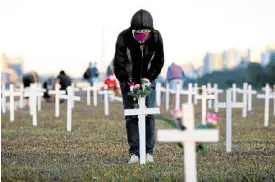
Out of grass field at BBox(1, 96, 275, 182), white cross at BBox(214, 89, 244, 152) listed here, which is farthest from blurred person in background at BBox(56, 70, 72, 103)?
white cross at BBox(214, 89, 244, 152)

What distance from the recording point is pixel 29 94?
24.0 m

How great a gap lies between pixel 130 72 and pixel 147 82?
0.42 meters

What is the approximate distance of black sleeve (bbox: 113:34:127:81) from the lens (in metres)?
12.1

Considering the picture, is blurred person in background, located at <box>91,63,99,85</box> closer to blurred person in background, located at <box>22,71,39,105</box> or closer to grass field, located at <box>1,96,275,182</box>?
blurred person in background, located at <box>22,71,39,105</box>

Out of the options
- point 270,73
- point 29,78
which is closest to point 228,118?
point 29,78

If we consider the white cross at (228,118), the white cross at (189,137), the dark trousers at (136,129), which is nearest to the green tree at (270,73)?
the white cross at (228,118)

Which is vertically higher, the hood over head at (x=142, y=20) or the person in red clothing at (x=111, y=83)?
the hood over head at (x=142, y=20)

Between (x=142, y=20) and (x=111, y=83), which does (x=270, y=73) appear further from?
(x=142, y=20)

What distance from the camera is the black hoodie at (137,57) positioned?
12.0 metres

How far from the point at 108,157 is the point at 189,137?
6.05m

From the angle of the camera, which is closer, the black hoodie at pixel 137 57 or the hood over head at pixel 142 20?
the hood over head at pixel 142 20

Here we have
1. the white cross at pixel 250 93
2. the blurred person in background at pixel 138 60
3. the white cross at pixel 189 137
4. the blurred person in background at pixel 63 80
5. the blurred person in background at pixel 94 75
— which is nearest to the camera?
the white cross at pixel 189 137

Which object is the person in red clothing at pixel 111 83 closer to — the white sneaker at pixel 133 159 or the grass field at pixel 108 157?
the grass field at pixel 108 157

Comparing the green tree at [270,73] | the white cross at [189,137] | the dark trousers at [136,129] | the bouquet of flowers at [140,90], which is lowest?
the green tree at [270,73]
